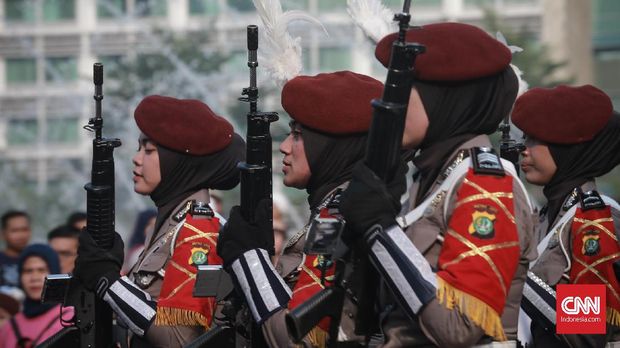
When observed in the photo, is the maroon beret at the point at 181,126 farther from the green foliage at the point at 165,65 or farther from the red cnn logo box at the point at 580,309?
the green foliage at the point at 165,65

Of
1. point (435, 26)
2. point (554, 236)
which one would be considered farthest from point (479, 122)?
point (554, 236)

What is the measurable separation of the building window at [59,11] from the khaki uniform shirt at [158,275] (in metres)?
35.3

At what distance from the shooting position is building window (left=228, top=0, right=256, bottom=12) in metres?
35.2

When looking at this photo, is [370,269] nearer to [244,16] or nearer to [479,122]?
[479,122]

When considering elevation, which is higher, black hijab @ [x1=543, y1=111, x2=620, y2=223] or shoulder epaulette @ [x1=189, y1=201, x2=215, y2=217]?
black hijab @ [x1=543, y1=111, x2=620, y2=223]

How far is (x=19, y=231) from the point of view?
11.6 meters

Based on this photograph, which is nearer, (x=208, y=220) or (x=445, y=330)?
(x=445, y=330)

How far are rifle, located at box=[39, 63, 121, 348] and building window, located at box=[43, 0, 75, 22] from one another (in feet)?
114

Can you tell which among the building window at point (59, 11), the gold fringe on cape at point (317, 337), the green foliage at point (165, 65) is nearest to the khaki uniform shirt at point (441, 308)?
the gold fringe on cape at point (317, 337)

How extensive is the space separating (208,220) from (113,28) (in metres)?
32.3

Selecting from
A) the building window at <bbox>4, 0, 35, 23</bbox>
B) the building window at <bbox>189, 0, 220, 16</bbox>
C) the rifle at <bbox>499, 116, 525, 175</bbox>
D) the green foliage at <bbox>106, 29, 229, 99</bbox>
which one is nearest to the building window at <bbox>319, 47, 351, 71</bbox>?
the green foliage at <bbox>106, 29, 229, 99</bbox>

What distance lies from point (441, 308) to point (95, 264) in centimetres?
283

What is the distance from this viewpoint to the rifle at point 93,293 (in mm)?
7570

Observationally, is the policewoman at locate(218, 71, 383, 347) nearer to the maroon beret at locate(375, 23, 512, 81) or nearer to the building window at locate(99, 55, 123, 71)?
the maroon beret at locate(375, 23, 512, 81)
